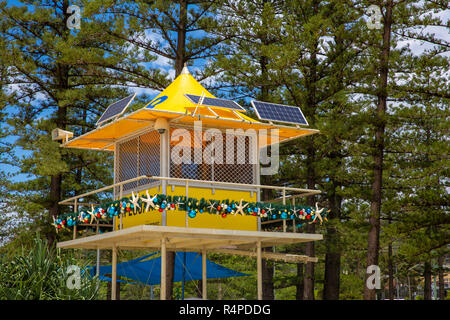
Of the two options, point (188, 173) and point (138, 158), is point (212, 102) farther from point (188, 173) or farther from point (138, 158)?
point (138, 158)

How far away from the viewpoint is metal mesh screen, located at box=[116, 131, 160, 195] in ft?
50.1

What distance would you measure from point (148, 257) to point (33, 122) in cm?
874

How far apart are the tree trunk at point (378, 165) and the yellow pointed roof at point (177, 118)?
3880 millimetres

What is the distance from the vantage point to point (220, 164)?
50.9 feet

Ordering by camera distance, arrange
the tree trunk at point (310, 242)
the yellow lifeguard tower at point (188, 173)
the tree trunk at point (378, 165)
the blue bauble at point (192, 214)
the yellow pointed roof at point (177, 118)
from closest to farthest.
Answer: the blue bauble at point (192, 214), the yellow lifeguard tower at point (188, 173), the yellow pointed roof at point (177, 118), the tree trunk at point (378, 165), the tree trunk at point (310, 242)

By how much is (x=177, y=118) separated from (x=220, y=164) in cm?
165

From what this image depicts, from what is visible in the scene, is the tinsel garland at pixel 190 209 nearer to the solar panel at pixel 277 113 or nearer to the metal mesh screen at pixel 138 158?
the metal mesh screen at pixel 138 158

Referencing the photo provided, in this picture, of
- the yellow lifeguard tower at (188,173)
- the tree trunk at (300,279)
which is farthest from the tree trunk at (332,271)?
the yellow lifeguard tower at (188,173)

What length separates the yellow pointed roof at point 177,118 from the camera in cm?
1456

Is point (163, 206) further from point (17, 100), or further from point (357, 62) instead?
point (17, 100)

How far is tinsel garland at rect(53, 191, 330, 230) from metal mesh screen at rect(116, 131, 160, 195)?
44.2 inches

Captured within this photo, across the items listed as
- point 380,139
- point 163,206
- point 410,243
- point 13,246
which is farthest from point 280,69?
point 13,246

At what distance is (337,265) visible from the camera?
87.9 feet

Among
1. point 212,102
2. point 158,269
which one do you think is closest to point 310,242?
point 158,269
